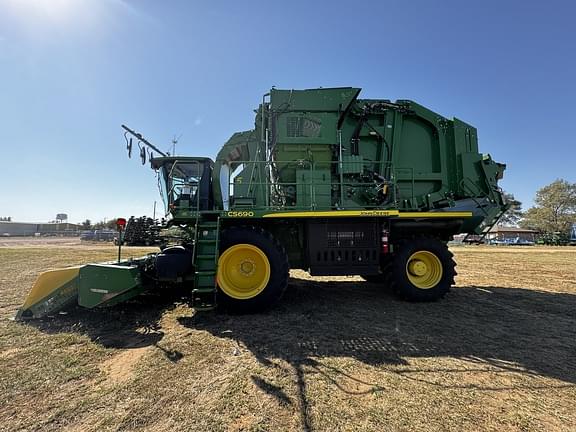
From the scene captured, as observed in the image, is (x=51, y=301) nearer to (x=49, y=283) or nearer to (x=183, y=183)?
(x=49, y=283)

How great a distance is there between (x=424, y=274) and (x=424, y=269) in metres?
0.11

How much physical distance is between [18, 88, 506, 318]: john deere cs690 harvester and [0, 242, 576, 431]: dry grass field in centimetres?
64

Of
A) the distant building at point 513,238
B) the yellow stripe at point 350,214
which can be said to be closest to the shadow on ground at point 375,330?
the yellow stripe at point 350,214

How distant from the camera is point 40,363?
3.60 metres

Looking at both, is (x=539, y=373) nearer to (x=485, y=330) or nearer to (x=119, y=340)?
(x=485, y=330)

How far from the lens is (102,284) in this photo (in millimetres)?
5168

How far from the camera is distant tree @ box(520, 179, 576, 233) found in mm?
58756

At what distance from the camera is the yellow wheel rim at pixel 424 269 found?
666 cm

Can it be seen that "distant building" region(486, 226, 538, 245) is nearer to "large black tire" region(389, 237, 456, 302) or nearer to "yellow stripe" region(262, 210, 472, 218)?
"large black tire" region(389, 237, 456, 302)

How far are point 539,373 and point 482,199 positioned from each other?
5148 mm

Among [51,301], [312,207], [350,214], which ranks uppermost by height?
[312,207]

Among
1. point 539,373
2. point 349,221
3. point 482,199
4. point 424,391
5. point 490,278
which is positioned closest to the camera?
point 424,391

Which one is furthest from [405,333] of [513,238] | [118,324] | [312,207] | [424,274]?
[513,238]

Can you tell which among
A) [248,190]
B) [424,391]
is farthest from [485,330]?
[248,190]
